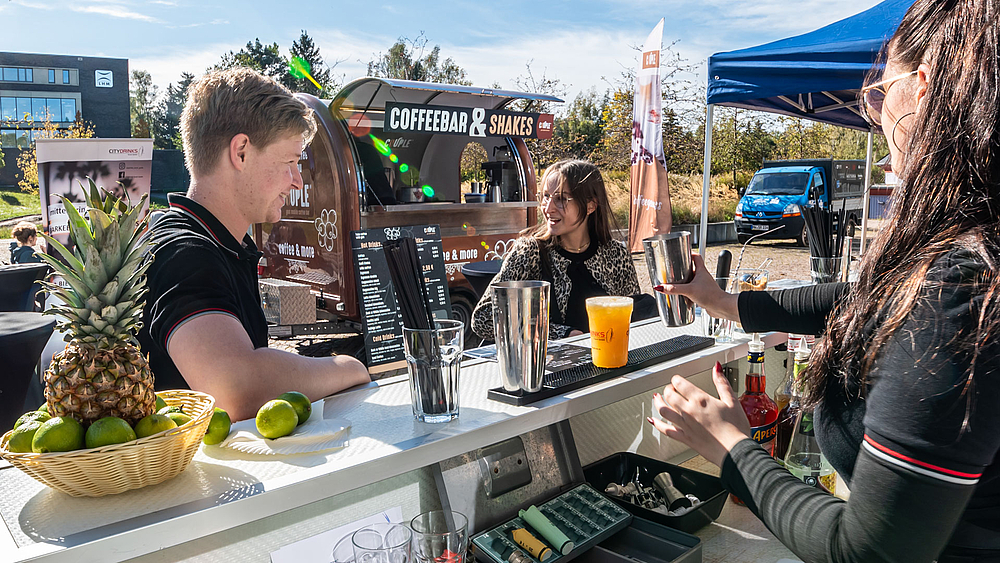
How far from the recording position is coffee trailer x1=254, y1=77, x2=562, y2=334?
649cm

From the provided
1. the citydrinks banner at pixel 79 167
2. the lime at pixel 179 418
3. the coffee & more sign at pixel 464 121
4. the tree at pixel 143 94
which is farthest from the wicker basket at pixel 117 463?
the tree at pixel 143 94

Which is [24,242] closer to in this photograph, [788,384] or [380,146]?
[380,146]

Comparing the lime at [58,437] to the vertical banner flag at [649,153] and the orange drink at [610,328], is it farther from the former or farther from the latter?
the vertical banner flag at [649,153]

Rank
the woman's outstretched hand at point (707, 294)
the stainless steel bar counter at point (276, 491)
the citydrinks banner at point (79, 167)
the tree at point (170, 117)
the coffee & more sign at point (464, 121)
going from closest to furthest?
the stainless steel bar counter at point (276, 491), the woman's outstretched hand at point (707, 294), the citydrinks banner at point (79, 167), the coffee & more sign at point (464, 121), the tree at point (170, 117)

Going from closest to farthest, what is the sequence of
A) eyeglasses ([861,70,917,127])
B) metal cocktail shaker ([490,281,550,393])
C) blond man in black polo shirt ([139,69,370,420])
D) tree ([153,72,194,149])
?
eyeglasses ([861,70,917,127]) < metal cocktail shaker ([490,281,550,393]) < blond man in black polo shirt ([139,69,370,420]) < tree ([153,72,194,149])

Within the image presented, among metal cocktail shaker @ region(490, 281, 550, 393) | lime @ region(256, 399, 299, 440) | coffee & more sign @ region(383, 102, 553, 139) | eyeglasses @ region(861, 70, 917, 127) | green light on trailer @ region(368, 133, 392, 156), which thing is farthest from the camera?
green light on trailer @ region(368, 133, 392, 156)

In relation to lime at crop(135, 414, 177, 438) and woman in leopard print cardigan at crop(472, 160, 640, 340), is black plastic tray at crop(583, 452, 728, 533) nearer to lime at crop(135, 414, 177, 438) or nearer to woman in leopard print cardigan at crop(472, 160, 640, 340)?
lime at crop(135, 414, 177, 438)

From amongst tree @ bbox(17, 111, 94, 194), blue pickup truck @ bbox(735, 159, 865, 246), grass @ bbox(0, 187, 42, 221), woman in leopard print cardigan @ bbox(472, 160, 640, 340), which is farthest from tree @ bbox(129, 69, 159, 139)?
woman in leopard print cardigan @ bbox(472, 160, 640, 340)

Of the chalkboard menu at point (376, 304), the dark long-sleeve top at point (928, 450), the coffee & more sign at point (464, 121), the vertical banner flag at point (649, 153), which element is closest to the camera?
the dark long-sleeve top at point (928, 450)

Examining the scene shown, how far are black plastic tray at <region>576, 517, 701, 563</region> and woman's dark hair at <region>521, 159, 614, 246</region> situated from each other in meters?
2.07

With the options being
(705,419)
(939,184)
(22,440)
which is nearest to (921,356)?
(939,184)

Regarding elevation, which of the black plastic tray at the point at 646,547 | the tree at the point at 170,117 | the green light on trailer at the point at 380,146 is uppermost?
the tree at the point at 170,117

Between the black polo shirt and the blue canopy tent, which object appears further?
the blue canopy tent

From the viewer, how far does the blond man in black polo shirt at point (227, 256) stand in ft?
4.69
